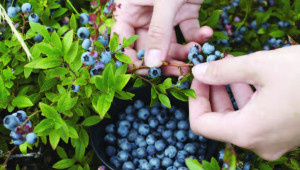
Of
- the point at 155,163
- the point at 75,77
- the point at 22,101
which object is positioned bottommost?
the point at 155,163

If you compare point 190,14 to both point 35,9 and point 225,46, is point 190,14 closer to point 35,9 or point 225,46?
point 225,46

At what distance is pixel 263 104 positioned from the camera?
0.93 metres

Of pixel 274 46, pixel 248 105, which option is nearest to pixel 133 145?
pixel 248 105

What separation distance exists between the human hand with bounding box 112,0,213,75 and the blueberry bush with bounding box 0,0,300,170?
0.25 feet

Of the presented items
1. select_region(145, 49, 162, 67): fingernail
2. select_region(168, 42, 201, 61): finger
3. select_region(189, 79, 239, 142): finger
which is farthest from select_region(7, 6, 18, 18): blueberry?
select_region(189, 79, 239, 142): finger

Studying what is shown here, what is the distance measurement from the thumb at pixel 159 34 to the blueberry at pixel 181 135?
403 mm

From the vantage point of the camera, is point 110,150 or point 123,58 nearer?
point 123,58

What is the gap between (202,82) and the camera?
3.83ft

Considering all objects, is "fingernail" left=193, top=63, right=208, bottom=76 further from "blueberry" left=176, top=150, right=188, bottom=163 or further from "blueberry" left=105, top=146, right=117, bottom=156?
"blueberry" left=105, top=146, right=117, bottom=156

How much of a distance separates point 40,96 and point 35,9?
1.31 ft

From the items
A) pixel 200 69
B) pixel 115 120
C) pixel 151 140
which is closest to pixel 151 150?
pixel 151 140

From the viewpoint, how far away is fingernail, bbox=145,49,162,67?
1.12 meters

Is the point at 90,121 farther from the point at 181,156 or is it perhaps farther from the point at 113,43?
the point at 181,156

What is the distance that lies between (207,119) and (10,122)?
67 centimetres
